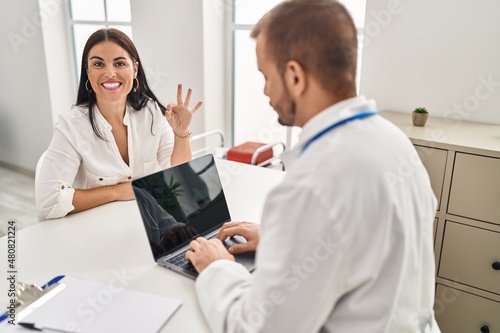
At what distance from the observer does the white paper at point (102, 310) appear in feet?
3.10

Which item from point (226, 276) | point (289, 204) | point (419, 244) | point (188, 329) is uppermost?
point (289, 204)

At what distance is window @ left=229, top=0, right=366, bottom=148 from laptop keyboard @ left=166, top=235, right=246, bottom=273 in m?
1.90

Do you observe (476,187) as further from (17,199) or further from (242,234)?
(17,199)

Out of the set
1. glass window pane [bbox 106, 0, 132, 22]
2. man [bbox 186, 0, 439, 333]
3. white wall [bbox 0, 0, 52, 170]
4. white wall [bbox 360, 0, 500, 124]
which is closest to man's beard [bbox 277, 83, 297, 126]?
man [bbox 186, 0, 439, 333]

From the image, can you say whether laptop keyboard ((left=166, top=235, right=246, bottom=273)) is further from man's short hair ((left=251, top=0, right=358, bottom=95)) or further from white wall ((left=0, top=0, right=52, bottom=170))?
white wall ((left=0, top=0, right=52, bottom=170))

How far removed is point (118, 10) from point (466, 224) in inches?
131

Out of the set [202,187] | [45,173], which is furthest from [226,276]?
[45,173]

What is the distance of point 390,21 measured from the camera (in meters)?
2.37

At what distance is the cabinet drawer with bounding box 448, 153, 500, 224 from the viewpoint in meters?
→ 1.71

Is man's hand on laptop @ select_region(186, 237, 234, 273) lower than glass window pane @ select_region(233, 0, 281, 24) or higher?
lower

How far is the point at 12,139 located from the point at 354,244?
4803 millimetres

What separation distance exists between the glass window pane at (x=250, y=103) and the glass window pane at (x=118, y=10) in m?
1.17

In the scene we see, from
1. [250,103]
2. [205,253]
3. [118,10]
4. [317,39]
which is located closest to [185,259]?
[205,253]

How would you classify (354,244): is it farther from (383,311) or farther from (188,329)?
(188,329)
